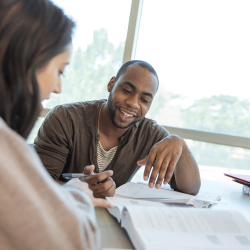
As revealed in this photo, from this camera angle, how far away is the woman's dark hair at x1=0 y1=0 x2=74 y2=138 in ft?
1.63

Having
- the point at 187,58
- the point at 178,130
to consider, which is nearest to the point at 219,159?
the point at 178,130

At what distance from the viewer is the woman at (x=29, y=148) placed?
1.25ft

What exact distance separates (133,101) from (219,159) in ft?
3.85

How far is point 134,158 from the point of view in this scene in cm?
145

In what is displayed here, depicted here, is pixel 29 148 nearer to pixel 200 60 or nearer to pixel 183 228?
pixel 183 228

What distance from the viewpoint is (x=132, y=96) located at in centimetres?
147

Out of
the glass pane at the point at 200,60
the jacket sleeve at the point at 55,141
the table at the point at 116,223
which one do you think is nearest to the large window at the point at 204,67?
the glass pane at the point at 200,60

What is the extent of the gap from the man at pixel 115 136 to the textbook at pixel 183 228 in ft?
1.41

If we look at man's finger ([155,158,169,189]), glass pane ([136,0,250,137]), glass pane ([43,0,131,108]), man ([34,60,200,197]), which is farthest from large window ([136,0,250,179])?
man's finger ([155,158,169,189])

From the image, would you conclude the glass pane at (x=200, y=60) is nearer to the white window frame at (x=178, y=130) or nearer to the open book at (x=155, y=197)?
the white window frame at (x=178, y=130)

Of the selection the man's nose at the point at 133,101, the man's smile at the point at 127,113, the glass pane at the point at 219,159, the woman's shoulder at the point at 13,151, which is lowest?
the glass pane at the point at 219,159

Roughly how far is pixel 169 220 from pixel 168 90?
68.0 inches

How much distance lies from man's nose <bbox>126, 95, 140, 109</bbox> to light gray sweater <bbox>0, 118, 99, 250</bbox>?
106cm

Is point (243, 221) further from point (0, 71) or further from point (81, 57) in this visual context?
point (81, 57)
